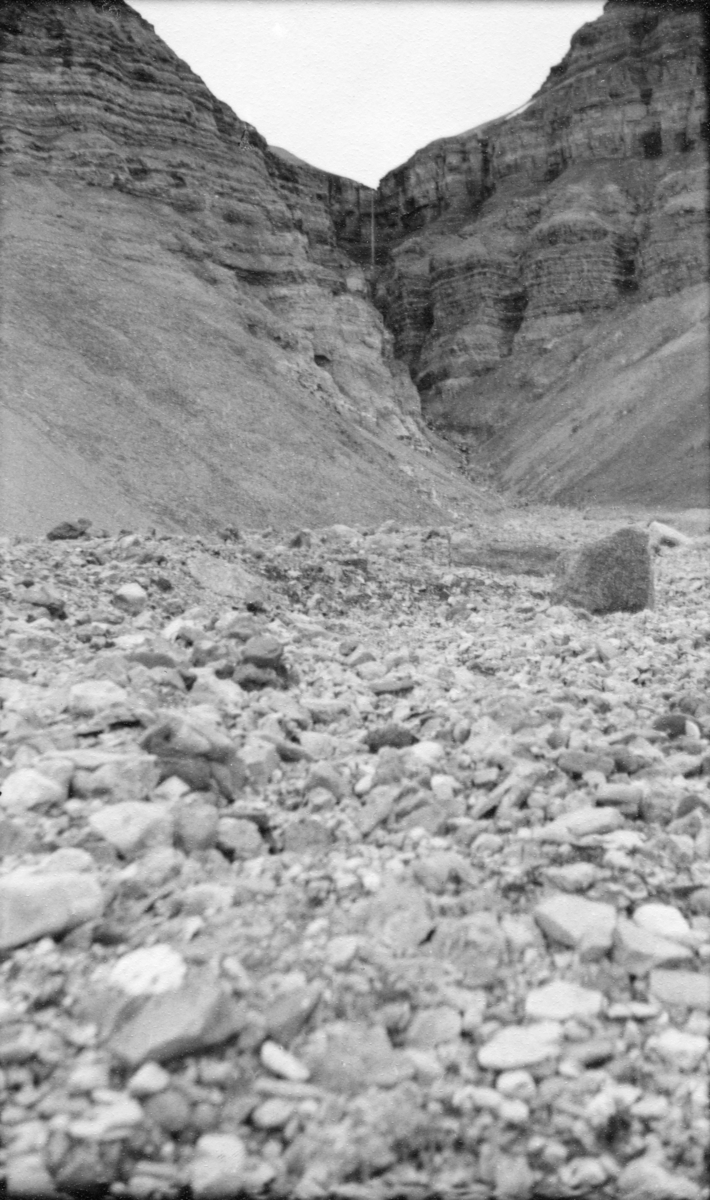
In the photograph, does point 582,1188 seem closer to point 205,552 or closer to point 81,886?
point 81,886

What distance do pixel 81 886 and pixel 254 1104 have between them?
1.07 metres

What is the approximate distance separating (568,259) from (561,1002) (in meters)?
70.7

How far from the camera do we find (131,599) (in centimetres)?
786

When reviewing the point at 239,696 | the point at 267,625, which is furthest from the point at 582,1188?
the point at 267,625

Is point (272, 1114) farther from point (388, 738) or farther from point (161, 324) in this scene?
point (161, 324)

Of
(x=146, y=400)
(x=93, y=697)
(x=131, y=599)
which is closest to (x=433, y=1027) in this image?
(x=93, y=697)

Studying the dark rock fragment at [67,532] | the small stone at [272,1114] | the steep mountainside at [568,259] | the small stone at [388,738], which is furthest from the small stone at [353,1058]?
the steep mountainside at [568,259]

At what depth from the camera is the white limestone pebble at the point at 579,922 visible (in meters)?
2.96

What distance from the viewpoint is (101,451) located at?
22.7m

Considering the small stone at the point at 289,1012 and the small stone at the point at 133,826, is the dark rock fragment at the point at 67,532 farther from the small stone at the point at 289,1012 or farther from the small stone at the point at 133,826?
the small stone at the point at 289,1012

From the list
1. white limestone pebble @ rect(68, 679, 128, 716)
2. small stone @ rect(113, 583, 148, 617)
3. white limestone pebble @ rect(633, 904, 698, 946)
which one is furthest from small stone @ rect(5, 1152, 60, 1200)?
small stone @ rect(113, 583, 148, 617)

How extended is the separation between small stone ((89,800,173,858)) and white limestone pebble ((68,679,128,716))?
1.06 meters

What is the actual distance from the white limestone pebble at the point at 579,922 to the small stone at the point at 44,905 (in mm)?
1557

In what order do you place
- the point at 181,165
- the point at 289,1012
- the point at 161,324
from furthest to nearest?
the point at 181,165
the point at 161,324
the point at 289,1012
